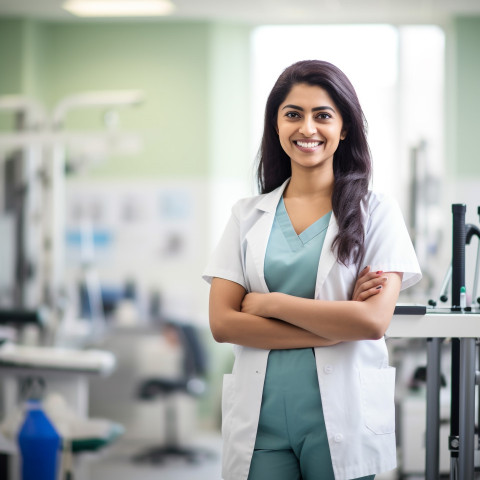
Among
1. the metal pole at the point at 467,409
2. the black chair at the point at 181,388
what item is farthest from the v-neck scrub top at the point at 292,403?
the black chair at the point at 181,388

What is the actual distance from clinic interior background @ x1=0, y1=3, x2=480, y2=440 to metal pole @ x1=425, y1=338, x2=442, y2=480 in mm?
2800

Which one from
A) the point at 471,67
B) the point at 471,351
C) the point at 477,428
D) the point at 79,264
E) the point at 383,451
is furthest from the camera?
the point at 79,264

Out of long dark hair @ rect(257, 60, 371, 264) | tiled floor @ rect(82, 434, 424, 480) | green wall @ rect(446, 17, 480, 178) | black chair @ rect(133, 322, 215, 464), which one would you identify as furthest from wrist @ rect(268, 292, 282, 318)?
green wall @ rect(446, 17, 480, 178)

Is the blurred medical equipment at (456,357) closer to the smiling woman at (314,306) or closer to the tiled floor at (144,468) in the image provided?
the smiling woman at (314,306)

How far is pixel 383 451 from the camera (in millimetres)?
1345

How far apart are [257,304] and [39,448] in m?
1.54

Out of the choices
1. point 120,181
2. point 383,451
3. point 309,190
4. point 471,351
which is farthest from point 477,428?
point 120,181

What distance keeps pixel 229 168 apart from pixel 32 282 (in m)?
1.69

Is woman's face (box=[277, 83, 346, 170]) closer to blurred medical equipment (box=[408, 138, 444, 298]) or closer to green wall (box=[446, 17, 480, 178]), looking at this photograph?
blurred medical equipment (box=[408, 138, 444, 298])

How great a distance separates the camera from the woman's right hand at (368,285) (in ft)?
4.26

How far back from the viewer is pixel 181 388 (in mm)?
4039

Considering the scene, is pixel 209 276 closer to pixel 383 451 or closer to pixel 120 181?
pixel 383 451

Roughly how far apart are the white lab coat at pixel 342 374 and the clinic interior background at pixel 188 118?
122 inches

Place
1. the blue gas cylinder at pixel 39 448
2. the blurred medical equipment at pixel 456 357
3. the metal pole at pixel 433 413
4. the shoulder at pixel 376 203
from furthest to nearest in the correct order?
the blue gas cylinder at pixel 39 448 → the metal pole at pixel 433 413 → the blurred medical equipment at pixel 456 357 → the shoulder at pixel 376 203
